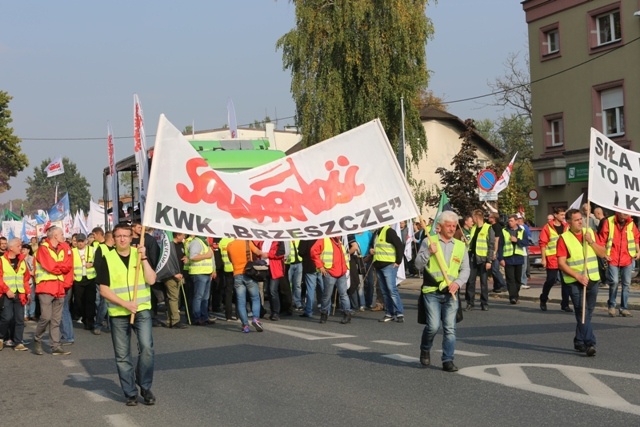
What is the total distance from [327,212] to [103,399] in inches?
113

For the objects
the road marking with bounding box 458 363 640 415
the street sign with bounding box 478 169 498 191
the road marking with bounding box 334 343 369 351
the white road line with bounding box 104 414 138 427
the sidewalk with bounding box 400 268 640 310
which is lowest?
the white road line with bounding box 104 414 138 427

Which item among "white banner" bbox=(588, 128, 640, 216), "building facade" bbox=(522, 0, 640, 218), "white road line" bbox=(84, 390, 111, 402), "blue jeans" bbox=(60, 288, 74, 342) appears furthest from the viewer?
"building facade" bbox=(522, 0, 640, 218)

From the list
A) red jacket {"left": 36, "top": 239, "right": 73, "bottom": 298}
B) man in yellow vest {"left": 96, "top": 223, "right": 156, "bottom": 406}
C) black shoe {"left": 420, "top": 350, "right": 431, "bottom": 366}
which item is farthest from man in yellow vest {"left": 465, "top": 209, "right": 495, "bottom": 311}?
man in yellow vest {"left": 96, "top": 223, "right": 156, "bottom": 406}

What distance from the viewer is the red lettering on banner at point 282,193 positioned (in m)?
10.1

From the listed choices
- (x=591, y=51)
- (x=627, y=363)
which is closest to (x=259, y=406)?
(x=627, y=363)

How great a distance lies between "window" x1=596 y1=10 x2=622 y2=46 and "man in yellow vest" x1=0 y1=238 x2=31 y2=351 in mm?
24756

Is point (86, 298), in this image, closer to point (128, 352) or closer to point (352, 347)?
point (352, 347)

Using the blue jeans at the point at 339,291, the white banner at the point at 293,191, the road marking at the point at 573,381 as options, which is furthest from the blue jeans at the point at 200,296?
the road marking at the point at 573,381

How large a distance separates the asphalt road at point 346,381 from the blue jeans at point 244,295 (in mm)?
459

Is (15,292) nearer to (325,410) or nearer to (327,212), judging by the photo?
(327,212)

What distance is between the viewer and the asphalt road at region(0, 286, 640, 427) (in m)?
8.17

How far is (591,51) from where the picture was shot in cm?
3519

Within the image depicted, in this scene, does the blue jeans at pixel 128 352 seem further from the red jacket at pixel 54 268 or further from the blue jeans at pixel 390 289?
the blue jeans at pixel 390 289

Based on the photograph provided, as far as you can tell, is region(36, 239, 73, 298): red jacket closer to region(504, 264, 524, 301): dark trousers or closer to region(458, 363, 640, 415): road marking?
region(458, 363, 640, 415): road marking
